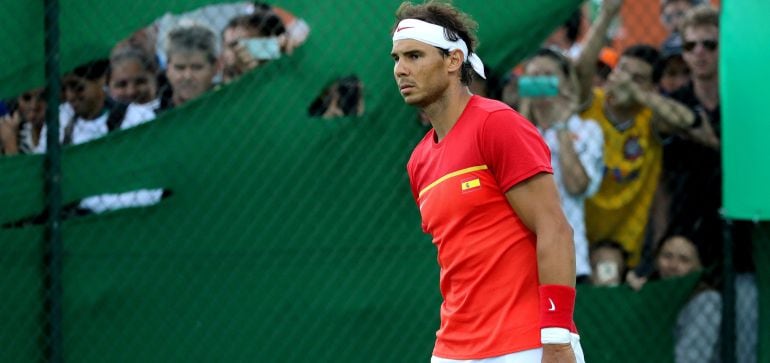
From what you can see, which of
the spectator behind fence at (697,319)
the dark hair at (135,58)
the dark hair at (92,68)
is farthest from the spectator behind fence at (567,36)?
the dark hair at (92,68)

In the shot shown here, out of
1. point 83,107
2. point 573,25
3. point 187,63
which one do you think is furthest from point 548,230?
point 573,25

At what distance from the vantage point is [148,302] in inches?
237

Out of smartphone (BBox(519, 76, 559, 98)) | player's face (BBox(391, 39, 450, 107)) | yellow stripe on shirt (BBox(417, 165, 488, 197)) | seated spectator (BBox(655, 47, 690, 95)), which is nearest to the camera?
yellow stripe on shirt (BBox(417, 165, 488, 197))

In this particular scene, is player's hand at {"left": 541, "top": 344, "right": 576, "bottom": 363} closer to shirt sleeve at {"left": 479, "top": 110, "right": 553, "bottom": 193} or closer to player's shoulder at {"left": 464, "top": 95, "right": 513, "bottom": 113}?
shirt sleeve at {"left": 479, "top": 110, "right": 553, "bottom": 193}

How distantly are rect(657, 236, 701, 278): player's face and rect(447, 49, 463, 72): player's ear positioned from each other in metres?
2.76

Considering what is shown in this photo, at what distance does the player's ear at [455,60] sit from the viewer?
13.7 ft

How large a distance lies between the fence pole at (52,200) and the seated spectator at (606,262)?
8.92 ft

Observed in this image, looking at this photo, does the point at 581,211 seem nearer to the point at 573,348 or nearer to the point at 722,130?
the point at 722,130

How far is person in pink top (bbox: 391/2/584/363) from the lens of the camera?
3812mm

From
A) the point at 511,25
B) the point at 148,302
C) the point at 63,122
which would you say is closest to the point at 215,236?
the point at 148,302

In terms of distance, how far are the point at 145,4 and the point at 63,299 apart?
58.1 inches

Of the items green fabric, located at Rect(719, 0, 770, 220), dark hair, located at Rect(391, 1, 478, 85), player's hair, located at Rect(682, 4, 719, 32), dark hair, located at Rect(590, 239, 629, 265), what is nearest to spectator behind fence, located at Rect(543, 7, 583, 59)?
player's hair, located at Rect(682, 4, 719, 32)

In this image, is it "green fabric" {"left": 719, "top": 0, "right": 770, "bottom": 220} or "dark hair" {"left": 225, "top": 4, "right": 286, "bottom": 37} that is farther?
"green fabric" {"left": 719, "top": 0, "right": 770, "bottom": 220}

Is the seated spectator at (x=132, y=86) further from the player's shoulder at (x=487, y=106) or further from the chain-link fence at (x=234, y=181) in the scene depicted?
the player's shoulder at (x=487, y=106)
